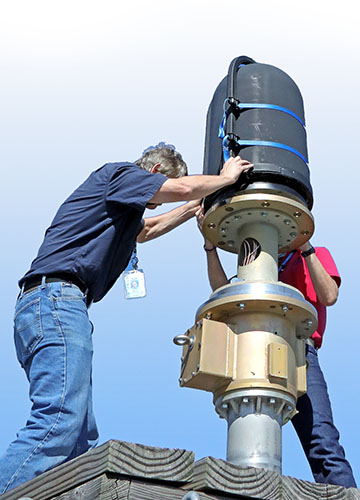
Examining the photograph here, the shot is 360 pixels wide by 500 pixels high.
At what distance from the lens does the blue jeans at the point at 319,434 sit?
4.58 metres

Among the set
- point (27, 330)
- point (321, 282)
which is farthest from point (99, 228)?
point (321, 282)

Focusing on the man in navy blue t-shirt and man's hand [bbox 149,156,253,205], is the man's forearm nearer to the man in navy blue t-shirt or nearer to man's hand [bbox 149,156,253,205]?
the man in navy blue t-shirt

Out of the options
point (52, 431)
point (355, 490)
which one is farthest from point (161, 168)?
point (355, 490)

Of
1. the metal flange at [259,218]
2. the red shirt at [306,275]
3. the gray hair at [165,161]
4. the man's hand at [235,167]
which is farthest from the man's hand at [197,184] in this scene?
the red shirt at [306,275]

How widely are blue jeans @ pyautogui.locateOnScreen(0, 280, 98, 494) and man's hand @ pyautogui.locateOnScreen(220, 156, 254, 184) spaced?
1078 mm

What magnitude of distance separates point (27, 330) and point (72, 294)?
26 cm

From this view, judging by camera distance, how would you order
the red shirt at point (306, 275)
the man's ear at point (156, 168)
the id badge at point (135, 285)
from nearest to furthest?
the id badge at point (135, 285)
the man's ear at point (156, 168)
the red shirt at point (306, 275)

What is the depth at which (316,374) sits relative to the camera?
4934mm

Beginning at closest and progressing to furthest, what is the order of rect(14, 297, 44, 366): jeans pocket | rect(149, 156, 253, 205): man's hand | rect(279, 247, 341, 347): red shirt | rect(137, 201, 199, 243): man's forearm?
rect(14, 297, 44, 366): jeans pocket, rect(149, 156, 253, 205): man's hand, rect(279, 247, 341, 347): red shirt, rect(137, 201, 199, 243): man's forearm

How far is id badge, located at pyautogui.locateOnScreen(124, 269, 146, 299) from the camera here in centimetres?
478

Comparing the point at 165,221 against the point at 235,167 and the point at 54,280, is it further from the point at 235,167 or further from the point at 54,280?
the point at 54,280

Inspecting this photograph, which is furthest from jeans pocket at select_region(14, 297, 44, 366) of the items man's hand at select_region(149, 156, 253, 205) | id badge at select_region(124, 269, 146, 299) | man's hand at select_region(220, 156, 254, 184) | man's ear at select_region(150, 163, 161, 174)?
man's ear at select_region(150, 163, 161, 174)

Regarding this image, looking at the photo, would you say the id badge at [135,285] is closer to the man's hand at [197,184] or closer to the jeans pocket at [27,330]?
the man's hand at [197,184]

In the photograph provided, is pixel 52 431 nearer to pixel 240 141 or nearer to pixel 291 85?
pixel 240 141
